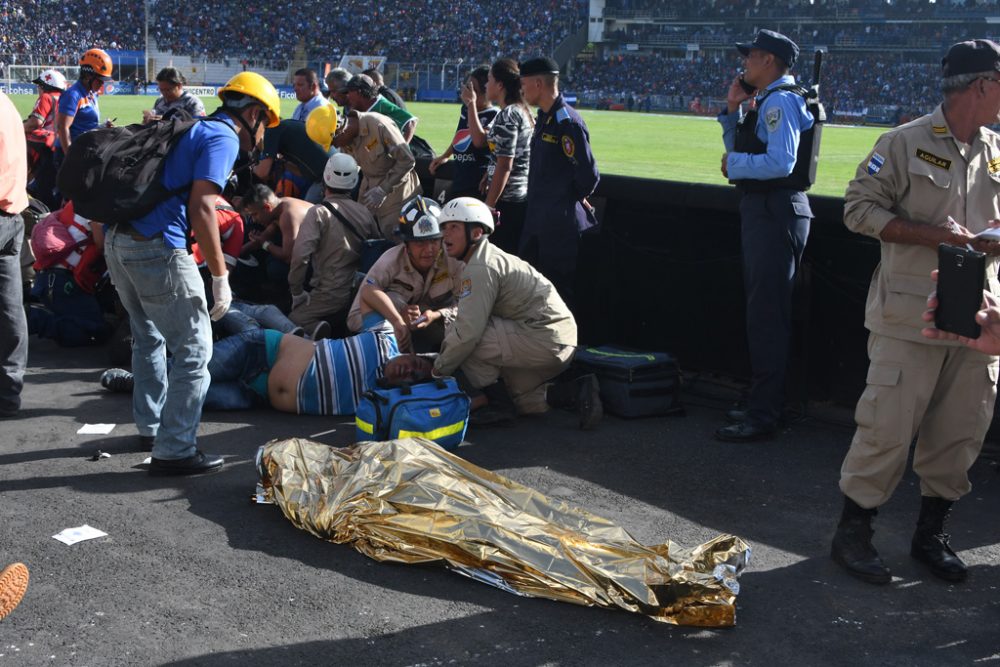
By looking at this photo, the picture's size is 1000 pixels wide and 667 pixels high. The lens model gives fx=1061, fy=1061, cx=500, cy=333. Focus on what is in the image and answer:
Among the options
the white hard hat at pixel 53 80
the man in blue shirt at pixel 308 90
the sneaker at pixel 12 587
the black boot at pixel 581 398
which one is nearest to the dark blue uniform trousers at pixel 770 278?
the black boot at pixel 581 398

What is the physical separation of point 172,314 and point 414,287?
83.2 inches

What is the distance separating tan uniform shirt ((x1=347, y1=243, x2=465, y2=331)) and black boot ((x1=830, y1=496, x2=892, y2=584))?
312 cm

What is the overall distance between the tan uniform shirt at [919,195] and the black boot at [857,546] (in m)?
0.75

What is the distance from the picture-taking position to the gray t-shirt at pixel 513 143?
7480 millimetres

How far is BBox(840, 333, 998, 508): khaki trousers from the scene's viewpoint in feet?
13.6

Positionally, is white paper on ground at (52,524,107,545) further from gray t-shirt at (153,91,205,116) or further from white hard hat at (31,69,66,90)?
white hard hat at (31,69,66,90)

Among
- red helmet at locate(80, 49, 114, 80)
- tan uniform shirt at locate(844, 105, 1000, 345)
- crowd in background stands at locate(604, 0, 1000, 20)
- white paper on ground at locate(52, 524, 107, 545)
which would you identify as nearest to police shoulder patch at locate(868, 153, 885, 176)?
tan uniform shirt at locate(844, 105, 1000, 345)

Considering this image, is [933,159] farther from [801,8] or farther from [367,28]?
[367,28]

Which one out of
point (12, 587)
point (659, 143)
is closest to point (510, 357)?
point (12, 587)

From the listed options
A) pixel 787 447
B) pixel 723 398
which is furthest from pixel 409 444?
pixel 723 398

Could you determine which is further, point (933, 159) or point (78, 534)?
point (78, 534)

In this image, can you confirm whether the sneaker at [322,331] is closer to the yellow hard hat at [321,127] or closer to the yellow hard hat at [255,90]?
the yellow hard hat at [255,90]

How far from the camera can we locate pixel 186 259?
16.6 ft

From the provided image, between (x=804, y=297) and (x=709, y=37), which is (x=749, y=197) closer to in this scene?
(x=804, y=297)
